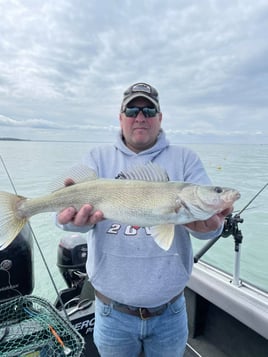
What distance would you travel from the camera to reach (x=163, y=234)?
177 cm

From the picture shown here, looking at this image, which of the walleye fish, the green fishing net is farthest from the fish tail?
the green fishing net

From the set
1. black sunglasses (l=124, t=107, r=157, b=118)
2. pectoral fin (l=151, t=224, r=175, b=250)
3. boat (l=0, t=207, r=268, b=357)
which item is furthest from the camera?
boat (l=0, t=207, r=268, b=357)

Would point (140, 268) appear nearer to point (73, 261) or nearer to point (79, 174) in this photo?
point (79, 174)

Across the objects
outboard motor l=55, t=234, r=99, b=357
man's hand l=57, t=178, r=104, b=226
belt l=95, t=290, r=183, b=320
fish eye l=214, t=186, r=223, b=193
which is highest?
fish eye l=214, t=186, r=223, b=193

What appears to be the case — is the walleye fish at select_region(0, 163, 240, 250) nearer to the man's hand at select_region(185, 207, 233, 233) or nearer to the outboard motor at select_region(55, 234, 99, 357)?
the man's hand at select_region(185, 207, 233, 233)

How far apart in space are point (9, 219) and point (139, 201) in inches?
34.8

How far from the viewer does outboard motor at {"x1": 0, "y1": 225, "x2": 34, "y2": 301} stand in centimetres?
269

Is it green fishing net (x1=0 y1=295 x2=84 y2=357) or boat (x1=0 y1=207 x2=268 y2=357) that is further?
boat (x1=0 y1=207 x2=268 y2=357)

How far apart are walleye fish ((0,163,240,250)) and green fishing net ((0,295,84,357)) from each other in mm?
636

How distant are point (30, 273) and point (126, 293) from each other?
1.37m

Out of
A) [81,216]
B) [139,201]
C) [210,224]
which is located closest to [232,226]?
[210,224]

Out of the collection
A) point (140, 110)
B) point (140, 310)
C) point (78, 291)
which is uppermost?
point (140, 110)

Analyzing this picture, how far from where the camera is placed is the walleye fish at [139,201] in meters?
1.78

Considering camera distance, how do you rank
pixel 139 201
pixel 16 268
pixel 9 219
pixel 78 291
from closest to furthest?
1. pixel 139 201
2. pixel 9 219
3. pixel 16 268
4. pixel 78 291
